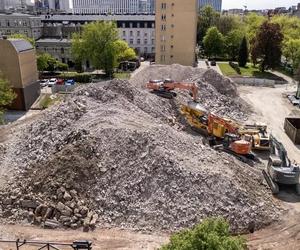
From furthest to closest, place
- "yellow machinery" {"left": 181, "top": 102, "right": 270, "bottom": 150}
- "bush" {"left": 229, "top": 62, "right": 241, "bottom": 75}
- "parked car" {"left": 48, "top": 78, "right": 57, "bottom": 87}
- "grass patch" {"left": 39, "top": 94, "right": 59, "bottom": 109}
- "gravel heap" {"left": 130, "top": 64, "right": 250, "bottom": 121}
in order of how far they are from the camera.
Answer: "bush" {"left": 229, "top": 62, "right": 241, "bottom": 75}
"parked car" {"left": 48, "top": 78, "right": 57, "bottom": 87}
"grass patch" {"left": 39, "top": 94, "right": 59, "bottom": 109}
"gravel heap" {"left": 130, "top": 64, "right": 250, "bottom": 121}
"yellow machinery" {"left": 181, "top": 102, "right": 270, "bottom": 150}

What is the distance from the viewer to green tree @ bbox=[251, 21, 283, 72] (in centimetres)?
5738

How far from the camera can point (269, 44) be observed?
57.9m

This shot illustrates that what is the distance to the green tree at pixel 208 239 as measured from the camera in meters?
10.2

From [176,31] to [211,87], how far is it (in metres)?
25.4

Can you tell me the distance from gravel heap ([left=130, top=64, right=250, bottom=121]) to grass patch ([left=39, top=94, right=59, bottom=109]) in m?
10.2

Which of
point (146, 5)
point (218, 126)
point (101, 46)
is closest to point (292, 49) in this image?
point (101, 46)

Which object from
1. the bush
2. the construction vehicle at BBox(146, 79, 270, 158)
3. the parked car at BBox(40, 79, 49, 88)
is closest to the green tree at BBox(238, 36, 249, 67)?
the bush

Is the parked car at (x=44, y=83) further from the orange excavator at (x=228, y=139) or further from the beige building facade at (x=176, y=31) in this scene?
the orange excavator at (x=228, y=139)

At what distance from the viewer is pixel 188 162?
68.1ft

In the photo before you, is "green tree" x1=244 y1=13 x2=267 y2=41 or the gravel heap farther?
"green tree" x1=244 y1=13 x2=267 y2=41

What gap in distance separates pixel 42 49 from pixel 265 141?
5356 cm

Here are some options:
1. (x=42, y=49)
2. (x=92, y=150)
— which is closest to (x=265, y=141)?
(x=92, y=150)

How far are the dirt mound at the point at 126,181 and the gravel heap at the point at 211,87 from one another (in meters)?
12.5

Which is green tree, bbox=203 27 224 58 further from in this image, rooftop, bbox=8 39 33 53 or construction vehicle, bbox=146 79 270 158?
construction vehicle, bbox=146 79 270 158
